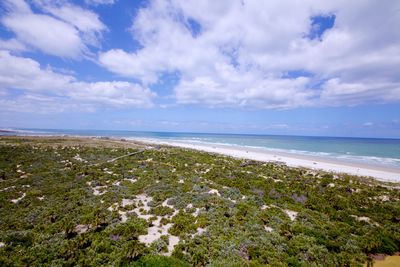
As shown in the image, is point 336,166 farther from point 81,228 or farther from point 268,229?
point 81,228

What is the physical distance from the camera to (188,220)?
11695mm

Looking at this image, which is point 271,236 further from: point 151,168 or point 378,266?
point 151,168

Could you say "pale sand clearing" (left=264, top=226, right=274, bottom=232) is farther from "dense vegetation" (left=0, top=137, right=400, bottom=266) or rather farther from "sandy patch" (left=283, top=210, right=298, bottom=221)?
"sandy patch" (left=283, top=210, right=298, bottom=221)

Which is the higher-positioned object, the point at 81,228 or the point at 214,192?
the point at 214,192

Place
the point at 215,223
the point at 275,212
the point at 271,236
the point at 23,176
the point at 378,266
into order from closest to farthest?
the point at 378,266
the point at 271,236
the point at 215,223
the point at 275,212
the point at 23,176

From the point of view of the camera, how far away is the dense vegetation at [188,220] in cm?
881

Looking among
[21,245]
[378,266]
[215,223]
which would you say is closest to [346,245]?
[378,266]

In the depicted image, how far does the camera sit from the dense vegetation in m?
8.81

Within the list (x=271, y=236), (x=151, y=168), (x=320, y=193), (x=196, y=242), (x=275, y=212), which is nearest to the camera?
(x=196, y=242)

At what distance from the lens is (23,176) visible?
64.0 ft

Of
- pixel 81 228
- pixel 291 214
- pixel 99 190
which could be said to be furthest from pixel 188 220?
pixel 99 190

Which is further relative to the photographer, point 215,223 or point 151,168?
point 151,168

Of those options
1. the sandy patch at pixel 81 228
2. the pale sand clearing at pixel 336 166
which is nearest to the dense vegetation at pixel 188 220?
the sandy patch at pixel 81 228

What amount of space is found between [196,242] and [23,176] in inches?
754
